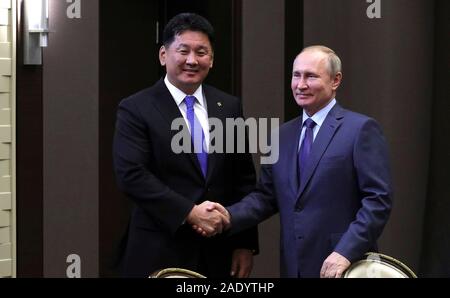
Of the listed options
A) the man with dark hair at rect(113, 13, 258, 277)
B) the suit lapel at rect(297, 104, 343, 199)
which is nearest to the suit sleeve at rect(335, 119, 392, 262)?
the suit lapel at rect(297, 104, 343, 199)

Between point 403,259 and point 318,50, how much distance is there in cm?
224

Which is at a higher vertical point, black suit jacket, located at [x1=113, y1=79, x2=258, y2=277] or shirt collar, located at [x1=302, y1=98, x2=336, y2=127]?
shirt collar, located at [x1=302, y1=98, x2=336, y2=127]

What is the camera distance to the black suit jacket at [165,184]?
3.32 m

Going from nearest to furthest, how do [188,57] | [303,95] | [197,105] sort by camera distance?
[303,95]
[188,57]
[197,105]

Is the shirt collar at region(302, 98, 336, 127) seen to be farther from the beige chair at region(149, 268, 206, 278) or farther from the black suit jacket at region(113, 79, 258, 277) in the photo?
the beige chair at region(149, 268, 206, 278)

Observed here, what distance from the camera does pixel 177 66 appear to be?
→ 3.42 m

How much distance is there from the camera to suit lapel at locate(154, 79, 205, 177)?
3.40m

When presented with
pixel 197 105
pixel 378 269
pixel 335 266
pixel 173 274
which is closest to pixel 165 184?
pixel 197 105

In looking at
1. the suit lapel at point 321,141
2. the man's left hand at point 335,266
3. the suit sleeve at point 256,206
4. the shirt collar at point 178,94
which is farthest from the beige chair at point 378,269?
the shirt collar at point 178,94

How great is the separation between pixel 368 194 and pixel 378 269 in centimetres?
28

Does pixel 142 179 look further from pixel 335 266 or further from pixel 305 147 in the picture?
pixel 335 266

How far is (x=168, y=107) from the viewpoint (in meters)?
3.44

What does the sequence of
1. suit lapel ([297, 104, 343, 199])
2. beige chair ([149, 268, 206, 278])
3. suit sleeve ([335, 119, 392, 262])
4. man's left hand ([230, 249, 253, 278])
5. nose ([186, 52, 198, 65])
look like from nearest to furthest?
1. beige chair ([149, 268, 206, 278])
2. suit sleeve ([335, 119, 392, 262])
3. suit lapel ([297, 104, 343, 199])
4. nose ([186, 52, 198, 65])
5. man's left hand ([230, 249, 253, 278])

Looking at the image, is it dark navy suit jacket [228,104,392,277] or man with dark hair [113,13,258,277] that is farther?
man with dark hair [113,13,258,277]
